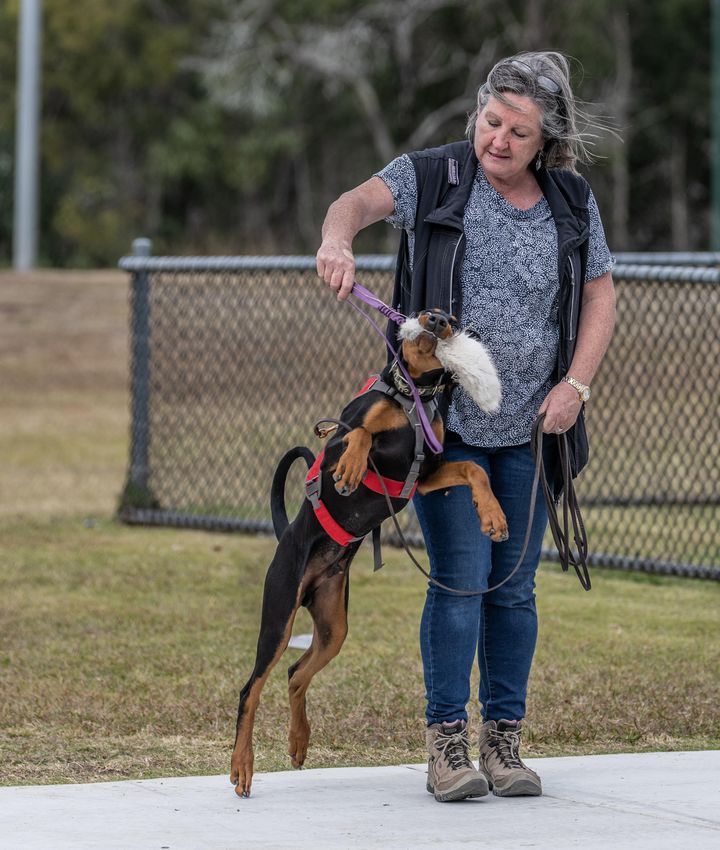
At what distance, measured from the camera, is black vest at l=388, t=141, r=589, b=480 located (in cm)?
437

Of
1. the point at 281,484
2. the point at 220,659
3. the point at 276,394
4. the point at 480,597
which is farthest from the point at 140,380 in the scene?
the point at 480,597

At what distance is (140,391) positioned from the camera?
9.85 metres

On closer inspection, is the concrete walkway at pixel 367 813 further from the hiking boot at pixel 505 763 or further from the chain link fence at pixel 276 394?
the chain link fence at pixel 276 394

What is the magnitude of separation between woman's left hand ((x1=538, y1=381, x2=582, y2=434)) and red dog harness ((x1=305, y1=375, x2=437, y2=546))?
32 centimetres

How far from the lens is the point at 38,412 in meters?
17.0

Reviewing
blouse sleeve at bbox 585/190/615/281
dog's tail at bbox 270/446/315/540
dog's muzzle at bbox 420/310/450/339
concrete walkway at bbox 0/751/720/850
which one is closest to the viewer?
concrete walkway at bbox 0/751/720/850

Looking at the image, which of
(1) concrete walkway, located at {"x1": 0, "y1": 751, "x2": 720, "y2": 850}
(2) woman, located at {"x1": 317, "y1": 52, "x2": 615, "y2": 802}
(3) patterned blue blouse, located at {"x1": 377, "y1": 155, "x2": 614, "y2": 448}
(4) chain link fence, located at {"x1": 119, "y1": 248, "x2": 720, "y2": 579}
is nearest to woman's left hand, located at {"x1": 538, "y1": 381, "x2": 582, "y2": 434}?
(2) woman, located at {"x1": 317, "y1": 52, "x2": 615, "y2": 802}

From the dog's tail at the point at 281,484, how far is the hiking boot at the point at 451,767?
2.39 feet

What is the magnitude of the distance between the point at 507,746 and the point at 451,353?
1167mm

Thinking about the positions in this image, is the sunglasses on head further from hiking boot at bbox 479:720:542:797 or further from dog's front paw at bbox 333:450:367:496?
hiking boot at bbox 479:720:542:797

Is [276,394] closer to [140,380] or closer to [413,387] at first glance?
[140,380]

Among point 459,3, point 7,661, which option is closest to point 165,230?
point 459,3

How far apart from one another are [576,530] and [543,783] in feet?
2.39

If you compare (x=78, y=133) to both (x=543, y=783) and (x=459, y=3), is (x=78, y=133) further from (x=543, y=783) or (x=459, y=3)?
(x=543, y=783)
